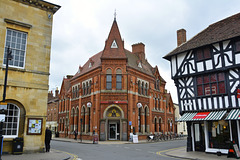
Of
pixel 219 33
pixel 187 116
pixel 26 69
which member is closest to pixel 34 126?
pixel 26 69

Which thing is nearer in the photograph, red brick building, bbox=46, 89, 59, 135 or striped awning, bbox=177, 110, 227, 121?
striped awning, bbox=177, 110, 227, 121

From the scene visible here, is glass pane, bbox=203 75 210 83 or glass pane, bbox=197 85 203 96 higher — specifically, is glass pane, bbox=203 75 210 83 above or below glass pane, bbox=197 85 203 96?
above

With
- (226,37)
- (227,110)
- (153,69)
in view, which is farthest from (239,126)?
(153,69)

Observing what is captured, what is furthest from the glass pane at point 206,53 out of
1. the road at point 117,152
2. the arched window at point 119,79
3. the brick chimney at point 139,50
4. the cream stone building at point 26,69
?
the brick chimney at point 139,50

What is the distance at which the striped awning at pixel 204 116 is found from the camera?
15169 millimetres

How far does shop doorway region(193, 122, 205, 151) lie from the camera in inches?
662

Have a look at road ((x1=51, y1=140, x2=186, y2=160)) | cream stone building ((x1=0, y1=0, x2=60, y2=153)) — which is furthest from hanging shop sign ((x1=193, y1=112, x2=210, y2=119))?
cream stone building ((x1=0, y1=0, x2=60, y2=153))

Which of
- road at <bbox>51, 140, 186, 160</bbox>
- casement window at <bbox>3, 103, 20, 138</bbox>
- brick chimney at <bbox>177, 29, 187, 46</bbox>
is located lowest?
road at <bbox>51, 140, 186, 160</bbox>

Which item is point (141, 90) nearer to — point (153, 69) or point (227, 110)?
point (153, 69)

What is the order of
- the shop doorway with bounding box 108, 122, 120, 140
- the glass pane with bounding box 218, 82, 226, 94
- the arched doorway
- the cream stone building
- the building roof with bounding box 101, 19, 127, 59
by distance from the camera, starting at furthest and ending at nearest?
the building roof with bounding box 101, 19, 127, 59
the shop doorway with bounding box 108, 122, 120, 140
the arched doorway
the glass pane with bounding box 218, 82, 226, 94
the cream stone building

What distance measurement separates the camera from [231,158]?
1348cm

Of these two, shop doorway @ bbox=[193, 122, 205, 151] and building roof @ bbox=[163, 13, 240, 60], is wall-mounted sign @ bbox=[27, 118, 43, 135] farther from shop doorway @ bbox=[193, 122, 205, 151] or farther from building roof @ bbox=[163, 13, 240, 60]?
building roof @ bbox=[163, 13, 240, 60]

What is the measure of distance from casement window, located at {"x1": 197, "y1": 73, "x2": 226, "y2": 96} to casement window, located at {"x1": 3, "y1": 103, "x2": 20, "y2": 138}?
1368cm

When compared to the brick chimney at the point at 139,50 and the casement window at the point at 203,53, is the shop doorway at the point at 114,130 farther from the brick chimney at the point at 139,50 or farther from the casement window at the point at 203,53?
the casement window at the point at 203,53
